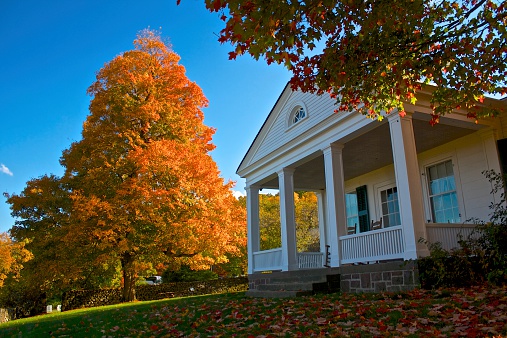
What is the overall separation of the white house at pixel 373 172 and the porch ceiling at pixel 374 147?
0.03m

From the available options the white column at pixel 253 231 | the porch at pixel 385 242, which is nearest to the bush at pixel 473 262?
the porch at pixel 385 242

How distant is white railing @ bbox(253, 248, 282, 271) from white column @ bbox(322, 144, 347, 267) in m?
3.02

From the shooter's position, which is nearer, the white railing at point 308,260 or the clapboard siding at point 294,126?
the clapboard siding at point 294,126

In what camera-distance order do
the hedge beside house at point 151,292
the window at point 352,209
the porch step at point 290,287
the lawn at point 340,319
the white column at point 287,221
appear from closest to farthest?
the lawn at point 340,319 < the porch step at point 290,287 < the white column at point 287,221 < the window at point 352,209 < the hedge beside house at point 151,292

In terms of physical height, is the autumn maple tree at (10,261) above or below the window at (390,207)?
below

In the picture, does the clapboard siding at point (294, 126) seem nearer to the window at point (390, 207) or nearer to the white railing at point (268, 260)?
the white railing at point (268, 260)

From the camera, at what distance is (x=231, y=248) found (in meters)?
17.9

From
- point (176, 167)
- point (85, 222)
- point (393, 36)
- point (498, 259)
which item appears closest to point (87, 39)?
point (176, 167)

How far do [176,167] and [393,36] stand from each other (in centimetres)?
1128

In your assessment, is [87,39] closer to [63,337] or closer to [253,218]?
[253,218]

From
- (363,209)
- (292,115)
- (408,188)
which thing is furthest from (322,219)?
(408,188)

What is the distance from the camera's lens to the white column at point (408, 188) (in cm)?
789

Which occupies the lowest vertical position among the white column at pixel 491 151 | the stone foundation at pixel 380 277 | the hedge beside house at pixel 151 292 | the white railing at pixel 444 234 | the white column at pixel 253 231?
the hedge beside house at pixel 151 292

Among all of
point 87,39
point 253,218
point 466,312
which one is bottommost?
point 466,312
